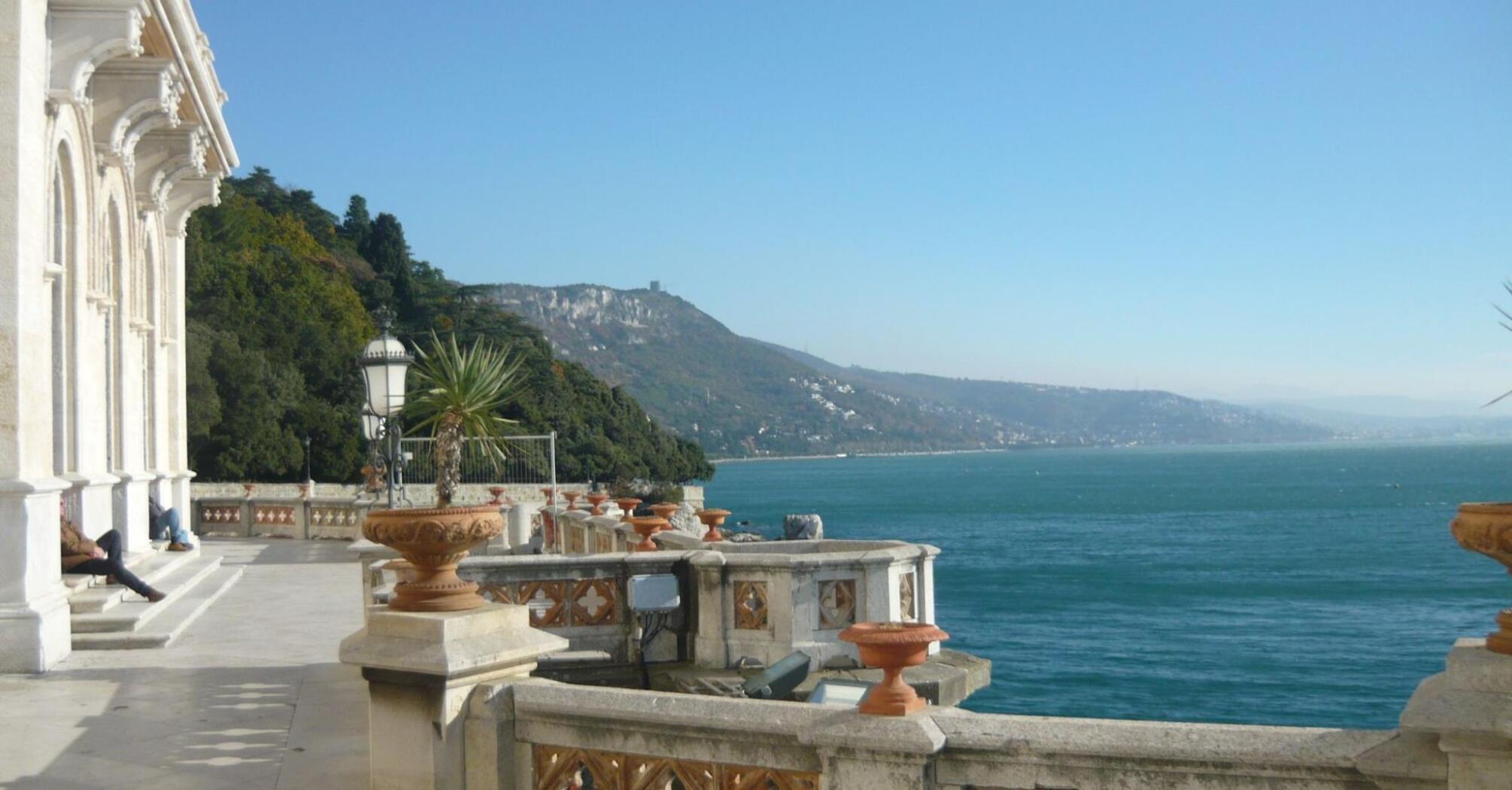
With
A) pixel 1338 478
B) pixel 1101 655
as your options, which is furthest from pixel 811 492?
pixel 1101 655

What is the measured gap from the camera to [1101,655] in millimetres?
40812

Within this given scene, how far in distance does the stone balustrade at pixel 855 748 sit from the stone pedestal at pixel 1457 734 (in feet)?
0.17

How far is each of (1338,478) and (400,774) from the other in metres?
182

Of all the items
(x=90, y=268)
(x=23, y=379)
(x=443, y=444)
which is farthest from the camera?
(x=90, y=268)

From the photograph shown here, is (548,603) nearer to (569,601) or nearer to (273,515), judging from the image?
(569,601)

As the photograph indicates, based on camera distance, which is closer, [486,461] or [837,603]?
[837,603]

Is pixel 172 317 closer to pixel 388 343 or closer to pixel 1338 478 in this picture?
pixel 388 343

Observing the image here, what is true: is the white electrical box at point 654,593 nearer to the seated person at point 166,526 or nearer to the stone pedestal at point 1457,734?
the stone pedestal at point 1457,734

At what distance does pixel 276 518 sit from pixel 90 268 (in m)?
17.1

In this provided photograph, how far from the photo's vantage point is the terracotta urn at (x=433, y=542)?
5.98 metres

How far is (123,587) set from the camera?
1505 cm

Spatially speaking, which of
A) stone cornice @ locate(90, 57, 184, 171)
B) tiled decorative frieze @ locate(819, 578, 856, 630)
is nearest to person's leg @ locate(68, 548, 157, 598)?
stone cornice @ locate(90, 57, 184, 171)

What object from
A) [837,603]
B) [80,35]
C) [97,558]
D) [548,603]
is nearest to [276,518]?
[97,558]

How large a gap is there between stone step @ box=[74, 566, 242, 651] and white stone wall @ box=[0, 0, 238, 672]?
2.40 ft
